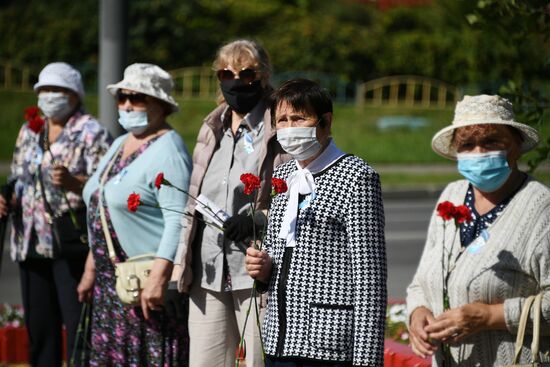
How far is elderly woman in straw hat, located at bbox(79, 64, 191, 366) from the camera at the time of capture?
17.4 ft

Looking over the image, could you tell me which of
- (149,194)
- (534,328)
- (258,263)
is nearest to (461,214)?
(534,328)

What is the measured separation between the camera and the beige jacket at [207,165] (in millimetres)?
4777

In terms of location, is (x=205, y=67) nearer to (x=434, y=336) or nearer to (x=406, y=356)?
(x=406, y=356)

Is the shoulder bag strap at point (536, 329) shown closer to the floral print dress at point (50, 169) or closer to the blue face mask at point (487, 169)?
the blue face mask at point (487, 169)

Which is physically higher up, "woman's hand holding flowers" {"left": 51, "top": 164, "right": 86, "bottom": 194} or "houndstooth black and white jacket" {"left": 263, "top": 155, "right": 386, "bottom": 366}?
"woman's hand holding flowers" {"left": 51, "top": 164, "right": 86, "bottom": 194}

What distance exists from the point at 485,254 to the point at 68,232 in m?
2.83

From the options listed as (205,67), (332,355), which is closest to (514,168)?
(332,355)

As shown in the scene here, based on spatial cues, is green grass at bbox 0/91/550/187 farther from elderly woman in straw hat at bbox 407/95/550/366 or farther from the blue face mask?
the blue face mask

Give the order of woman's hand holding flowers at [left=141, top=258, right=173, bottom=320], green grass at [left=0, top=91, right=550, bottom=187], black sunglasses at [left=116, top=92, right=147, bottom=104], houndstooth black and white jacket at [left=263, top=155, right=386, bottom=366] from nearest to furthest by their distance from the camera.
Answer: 1. houndstooth black and white jacket at [left=263, top=155, right=386, bottom=366]
2. woman's hand holding flowers at [left=141, top=258, right=173, bottom=320]
3. black sunglasses at [left=116, top=92, right=147, bottom=104]
4. green grass at [left=0, top=91, right=550, bottom=187]

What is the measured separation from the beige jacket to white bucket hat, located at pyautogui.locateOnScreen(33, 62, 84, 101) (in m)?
1.55

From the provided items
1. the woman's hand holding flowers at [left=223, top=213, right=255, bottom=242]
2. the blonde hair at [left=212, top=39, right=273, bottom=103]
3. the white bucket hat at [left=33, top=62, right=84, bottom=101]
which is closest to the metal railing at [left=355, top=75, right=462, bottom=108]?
the white bucket hat at [left=33, top=62, right=84, bottom=101]

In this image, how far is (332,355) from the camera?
12.9ft

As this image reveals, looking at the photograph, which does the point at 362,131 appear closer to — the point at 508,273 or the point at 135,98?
the point at 135,98

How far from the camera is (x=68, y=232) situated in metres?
6.17
